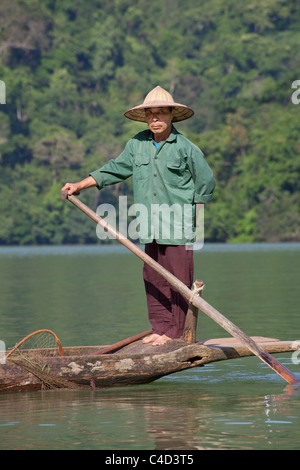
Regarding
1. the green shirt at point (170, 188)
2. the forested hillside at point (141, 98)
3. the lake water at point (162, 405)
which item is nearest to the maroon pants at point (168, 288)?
the green shirt at point (170, 188)

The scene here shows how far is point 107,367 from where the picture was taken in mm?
7117

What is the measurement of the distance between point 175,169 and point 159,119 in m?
0.41

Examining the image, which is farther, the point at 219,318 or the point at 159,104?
the point at 159,104

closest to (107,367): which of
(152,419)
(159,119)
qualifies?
(152,419)

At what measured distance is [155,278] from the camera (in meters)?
7.59

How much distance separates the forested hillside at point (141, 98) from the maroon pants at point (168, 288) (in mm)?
50180

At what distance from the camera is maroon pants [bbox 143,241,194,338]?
746cm

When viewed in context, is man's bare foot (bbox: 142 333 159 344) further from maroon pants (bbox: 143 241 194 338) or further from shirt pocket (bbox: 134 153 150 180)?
shirt pocket (bbox: 134 153 150 180)

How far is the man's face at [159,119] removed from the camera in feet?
24.4

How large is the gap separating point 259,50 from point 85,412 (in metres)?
77.4

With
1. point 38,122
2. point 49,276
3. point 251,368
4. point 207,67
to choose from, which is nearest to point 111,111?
point 38,122

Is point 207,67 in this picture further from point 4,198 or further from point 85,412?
point 85,412

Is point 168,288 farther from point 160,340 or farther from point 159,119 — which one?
point 159,119

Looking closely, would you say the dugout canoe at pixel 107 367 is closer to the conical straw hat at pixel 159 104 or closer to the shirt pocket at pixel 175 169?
the shirt pocket at pixel 175 169
